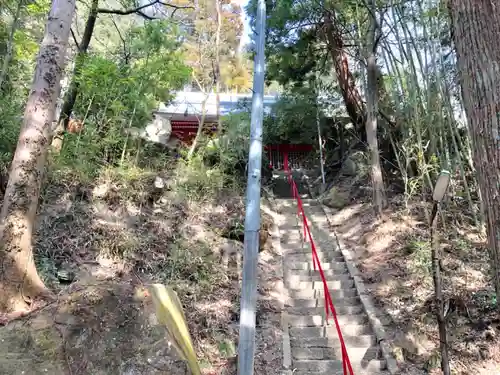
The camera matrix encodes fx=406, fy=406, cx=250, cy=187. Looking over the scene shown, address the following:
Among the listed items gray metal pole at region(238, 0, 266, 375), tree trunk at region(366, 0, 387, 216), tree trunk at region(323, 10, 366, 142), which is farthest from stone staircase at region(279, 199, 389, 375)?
tree trunk at region(323, 10, 366, 142)

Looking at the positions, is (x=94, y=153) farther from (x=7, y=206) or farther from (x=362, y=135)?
(x=362, y=135)

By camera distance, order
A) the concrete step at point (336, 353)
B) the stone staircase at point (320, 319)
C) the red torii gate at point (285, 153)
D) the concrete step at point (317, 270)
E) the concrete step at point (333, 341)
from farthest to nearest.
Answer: the red torii gate at point (285, 153) → the concrete step at point (317, 270) → the concrete step at point (333, 341) → the concrete step at point (336, 353) → the stone staircase at point (320, 319)

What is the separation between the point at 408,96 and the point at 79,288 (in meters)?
8.55

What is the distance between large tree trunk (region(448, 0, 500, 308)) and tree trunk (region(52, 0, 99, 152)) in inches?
256

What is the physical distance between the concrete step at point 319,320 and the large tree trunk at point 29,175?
3.99 m

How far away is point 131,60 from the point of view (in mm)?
8734

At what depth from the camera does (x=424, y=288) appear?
6438mm

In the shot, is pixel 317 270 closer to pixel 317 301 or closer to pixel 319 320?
pixel 317 301

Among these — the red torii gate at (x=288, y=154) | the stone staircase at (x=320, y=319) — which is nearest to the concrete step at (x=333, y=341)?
the stone staircase at (x=320, y=319)

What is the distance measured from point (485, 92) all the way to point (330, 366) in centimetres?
439

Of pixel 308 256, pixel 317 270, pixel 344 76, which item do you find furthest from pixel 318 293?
pixel 344 76

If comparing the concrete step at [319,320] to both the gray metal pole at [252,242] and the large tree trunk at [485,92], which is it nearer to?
the gray metal pole at [252,242]

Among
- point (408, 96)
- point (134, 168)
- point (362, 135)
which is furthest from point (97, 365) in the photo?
point (362, 135)

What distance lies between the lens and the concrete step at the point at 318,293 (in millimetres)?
6918
